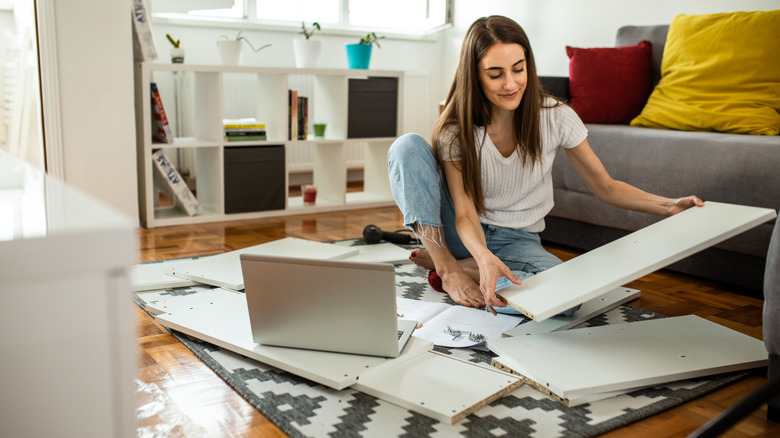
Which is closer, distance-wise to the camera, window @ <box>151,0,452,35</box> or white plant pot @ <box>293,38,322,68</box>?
white plant pot @ <box>293,38,322,68</box>

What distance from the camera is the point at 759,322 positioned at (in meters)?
1.63

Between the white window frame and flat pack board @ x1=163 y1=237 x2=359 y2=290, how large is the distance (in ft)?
5.37

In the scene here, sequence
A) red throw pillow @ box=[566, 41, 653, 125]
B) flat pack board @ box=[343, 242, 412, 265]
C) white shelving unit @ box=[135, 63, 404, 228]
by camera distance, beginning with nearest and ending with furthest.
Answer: flat pack board @ box=[343, 242, 412, 265]
red throw pillow @ box=[566, 41, 653, 125]
white shelving unit @ box=[135, 63, 404, 228]

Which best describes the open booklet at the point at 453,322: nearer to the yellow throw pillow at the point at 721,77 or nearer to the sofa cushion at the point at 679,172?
the sofa cushion at the point at 679,172

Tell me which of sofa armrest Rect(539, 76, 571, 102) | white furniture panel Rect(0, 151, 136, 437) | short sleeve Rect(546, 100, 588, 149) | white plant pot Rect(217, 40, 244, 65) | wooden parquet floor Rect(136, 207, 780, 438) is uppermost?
white plant pot Rect(217, 40, 244, 65)

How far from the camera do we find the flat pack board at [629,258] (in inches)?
47.9

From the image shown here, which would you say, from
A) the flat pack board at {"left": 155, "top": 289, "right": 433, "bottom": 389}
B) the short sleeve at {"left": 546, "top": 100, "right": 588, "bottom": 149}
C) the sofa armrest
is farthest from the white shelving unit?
the short sleeve at {"left": 546, "top": 100, "right": 588, "bottom": 149}

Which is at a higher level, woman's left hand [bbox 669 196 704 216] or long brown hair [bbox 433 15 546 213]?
long brown hair [bbox 433 15 546 213]

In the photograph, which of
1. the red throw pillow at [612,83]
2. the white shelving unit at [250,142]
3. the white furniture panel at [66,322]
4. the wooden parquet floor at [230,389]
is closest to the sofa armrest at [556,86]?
the red throw pillow at [612,83]

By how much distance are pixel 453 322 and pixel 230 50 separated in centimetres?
182

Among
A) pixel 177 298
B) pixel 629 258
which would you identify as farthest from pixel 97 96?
pixel 629 258

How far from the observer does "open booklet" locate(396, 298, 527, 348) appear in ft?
4.71

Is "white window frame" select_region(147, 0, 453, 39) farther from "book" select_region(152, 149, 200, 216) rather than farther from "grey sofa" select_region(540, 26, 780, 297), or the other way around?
"grey sofa" select_region(540, 26, 780, 297)

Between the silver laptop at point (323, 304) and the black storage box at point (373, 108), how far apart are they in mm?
1957
